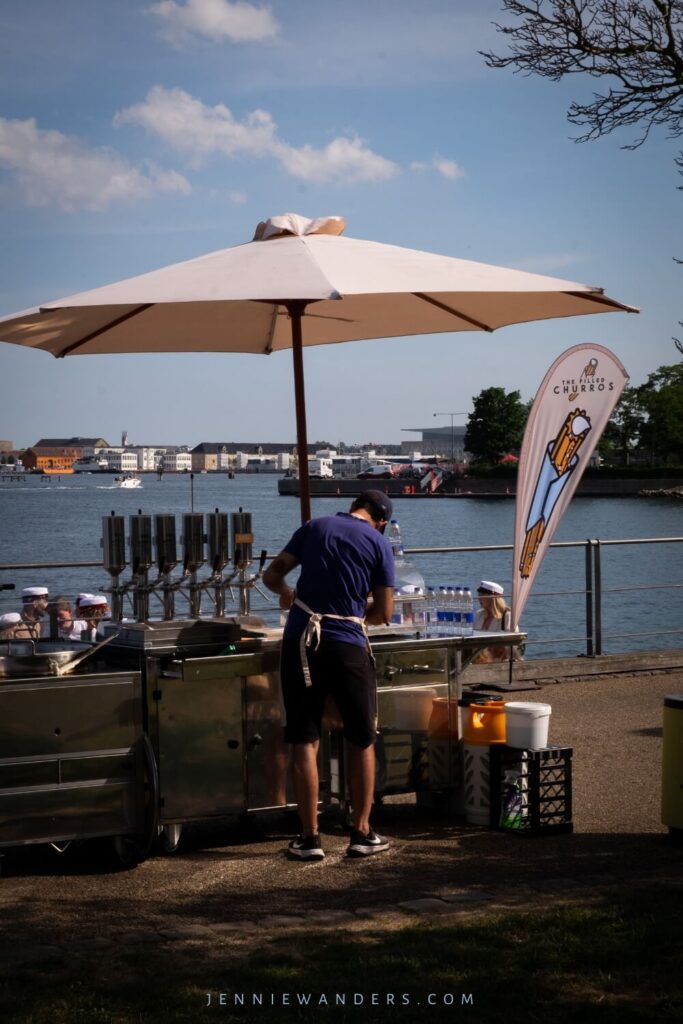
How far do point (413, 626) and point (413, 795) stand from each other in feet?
3.88

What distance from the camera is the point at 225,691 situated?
255 inches

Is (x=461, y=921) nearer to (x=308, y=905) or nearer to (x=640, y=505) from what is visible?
(x=308, y=905)

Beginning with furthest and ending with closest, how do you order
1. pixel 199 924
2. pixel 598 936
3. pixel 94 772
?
pixel 94 772, pixel 199 924, pixel 598 936

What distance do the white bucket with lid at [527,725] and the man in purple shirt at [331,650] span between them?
2.65ft

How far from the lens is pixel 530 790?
671cm

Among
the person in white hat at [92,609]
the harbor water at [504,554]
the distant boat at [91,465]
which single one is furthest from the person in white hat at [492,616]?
the distant boat at [91,465]

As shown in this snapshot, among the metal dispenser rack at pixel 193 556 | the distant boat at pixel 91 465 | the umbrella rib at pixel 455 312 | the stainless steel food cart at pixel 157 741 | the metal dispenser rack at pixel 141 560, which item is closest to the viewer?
the stainless steel food cart at pixel 157 741

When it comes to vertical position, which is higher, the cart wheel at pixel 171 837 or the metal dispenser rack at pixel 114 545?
the metal dispenser rack at pixel 114 545

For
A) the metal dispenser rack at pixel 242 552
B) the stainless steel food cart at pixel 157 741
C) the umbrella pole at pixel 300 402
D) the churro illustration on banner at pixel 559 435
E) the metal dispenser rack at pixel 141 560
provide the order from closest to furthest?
the stainless steel food cart at pixel 157 741 < the metal dispenser rack at pixel 141 560 < the metal dispenser rack at pixel 242 552 < the umbrella pole at pixel 300 402 < the churro illustration on banner at pixel 559 435

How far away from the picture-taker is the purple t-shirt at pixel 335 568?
636 cm

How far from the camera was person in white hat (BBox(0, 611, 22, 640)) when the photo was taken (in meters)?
7.14

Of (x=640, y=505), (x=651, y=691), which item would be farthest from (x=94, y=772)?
(x=640, y=505)

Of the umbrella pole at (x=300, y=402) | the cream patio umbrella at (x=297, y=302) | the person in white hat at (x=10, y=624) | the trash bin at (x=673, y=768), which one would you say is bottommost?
the trash bin at (x=673, y=768)

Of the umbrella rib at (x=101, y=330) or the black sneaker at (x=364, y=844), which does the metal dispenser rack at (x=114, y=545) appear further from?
the black sneaker at (x=364, y=844)
